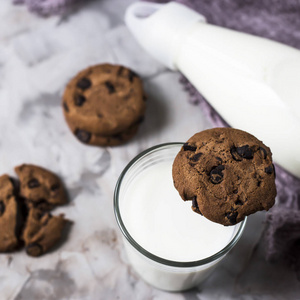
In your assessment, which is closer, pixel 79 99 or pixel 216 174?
pixel 216 174

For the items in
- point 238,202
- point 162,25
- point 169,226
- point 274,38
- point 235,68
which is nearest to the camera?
point 238,202

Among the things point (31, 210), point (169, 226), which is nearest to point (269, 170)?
point (169, 226)

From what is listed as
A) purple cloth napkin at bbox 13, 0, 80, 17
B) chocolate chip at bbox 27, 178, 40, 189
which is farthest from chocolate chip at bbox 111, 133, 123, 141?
purple cloth napkin at bbox 13, 0, 80, 17

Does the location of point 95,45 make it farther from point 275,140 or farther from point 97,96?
point 275,140

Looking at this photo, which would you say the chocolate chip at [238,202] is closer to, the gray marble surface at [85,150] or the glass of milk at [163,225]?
the glass of milk at [163,225]

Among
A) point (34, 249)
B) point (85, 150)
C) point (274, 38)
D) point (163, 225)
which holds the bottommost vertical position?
point (34, 249)

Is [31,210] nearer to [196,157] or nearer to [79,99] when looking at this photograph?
[79,99]

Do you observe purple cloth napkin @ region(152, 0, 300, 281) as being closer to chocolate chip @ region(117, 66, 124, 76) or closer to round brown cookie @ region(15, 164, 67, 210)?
chocolate chip @ region(117, 66, 124, 76)
